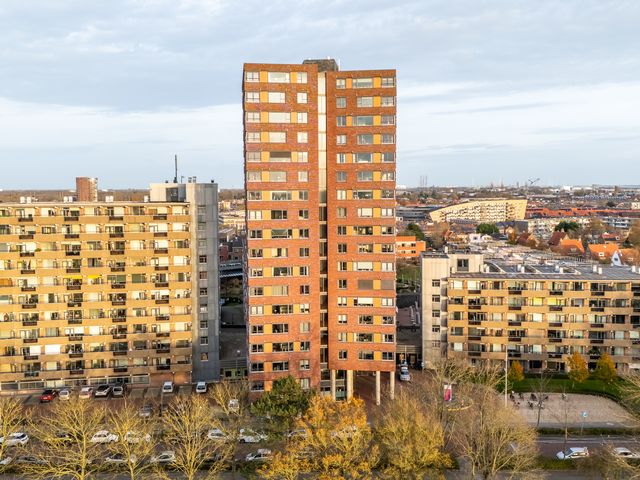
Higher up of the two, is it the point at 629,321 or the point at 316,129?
the point at 316,129

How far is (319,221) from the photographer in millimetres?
67562

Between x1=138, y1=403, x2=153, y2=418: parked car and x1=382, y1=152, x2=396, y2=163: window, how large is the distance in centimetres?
4081

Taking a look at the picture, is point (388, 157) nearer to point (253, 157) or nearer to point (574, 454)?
point (253, 157)

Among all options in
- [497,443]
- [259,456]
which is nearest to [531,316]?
[497,443]

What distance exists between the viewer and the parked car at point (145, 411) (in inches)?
2432

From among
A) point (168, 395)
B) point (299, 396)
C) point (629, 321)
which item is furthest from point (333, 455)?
point (629, 321)

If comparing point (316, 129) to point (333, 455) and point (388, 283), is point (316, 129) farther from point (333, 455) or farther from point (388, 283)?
point (333, 455)

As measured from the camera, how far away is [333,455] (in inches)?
1652

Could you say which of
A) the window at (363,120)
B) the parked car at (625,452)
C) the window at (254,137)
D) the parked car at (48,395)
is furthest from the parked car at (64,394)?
the parked car at (625,452)

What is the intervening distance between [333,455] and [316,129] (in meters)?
37.8

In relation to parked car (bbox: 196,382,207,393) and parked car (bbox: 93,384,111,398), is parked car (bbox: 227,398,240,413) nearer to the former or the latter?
parked car (bbox: 196,382,207,393)

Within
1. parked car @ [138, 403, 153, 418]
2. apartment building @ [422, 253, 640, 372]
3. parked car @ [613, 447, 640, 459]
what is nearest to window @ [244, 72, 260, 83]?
apartment building @ [422, 253, 640, 372]

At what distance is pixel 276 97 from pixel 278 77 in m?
2.34

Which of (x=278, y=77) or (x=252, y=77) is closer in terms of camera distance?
(x=252, y=77)
